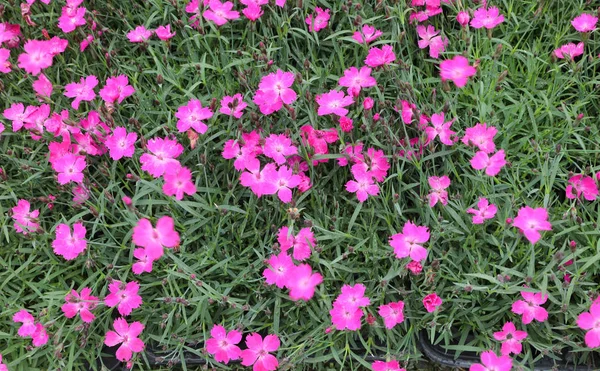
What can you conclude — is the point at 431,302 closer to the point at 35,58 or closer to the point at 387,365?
the point at 387,365

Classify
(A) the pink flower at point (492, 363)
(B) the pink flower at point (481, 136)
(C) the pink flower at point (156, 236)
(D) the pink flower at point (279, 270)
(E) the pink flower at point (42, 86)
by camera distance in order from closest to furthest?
(C) the pink flower at point (156, 236), (A) the pink flower at point (492, 363), (D) the pink flower at point (279, 270), (B) the pink flower at point (481, 136), (E) the pink flower at point (42, 86)

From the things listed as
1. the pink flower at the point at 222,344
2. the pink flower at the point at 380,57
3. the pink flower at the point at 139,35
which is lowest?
the pink flower at the point at 222,344

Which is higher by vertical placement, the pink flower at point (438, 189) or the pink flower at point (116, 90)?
the pink flower at point (116, 90)

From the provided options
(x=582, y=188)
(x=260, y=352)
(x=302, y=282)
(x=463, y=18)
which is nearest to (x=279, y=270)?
(x=302, y=282)

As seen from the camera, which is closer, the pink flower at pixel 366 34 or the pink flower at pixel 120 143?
the pink flower at pixel 120 143

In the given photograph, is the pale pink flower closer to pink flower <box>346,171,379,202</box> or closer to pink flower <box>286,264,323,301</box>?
pink flower <box>346,171,379,202</box>

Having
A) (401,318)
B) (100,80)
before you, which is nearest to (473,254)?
(401,318)

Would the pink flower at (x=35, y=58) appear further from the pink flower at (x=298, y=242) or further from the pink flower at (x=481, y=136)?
the pink flower at (x=481, y=136)

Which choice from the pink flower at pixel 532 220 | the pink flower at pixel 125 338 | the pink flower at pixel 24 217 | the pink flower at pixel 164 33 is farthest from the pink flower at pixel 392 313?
the pink flower at pixel 164 33
